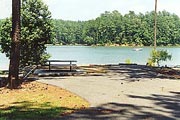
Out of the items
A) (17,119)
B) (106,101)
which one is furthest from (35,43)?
(17,119)

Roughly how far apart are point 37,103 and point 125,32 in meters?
152

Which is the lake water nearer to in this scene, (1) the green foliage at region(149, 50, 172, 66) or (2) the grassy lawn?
(1) the green foliage at region(149, 50, 172, 66)

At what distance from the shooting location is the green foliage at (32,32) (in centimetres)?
3538

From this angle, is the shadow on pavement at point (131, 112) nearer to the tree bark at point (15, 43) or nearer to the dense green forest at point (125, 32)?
the tree bark at point (15, 43)

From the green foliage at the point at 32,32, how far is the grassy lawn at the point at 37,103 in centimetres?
1945

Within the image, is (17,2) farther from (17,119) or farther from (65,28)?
(65,28)

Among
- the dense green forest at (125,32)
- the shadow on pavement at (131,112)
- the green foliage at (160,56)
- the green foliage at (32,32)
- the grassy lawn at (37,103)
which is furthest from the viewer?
the dense green forest at (125,32)

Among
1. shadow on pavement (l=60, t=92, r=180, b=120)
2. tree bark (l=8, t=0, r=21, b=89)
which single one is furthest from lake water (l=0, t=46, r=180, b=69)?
shadow on pavement (l=60, t=92, r=180, b=120)

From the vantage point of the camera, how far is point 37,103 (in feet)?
41.3

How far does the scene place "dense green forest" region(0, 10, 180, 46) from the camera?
158 meters

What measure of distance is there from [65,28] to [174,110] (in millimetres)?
186856

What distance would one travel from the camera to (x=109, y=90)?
51.9 ft

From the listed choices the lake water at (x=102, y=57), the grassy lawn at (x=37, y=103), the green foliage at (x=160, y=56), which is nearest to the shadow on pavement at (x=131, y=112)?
the grassy lawn at (x=37, y=103)

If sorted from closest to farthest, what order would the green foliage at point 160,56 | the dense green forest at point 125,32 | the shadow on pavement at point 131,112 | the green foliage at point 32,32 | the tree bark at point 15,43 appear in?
the shadow on pavement at point 131,112 → the tree bark at point 15,43 → the green foliage at point 160,56 → the green foliage at point 32,32 → the dense green forest at point 125,32
